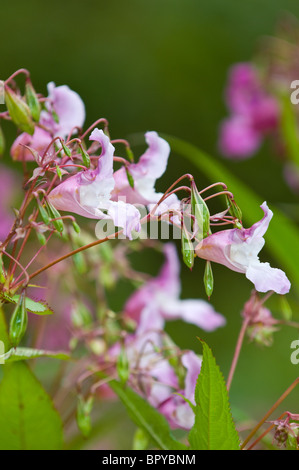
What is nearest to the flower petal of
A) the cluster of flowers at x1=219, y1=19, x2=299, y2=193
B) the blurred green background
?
the cluster of flowers at x1=219, y1=19, x2=299, y2=193

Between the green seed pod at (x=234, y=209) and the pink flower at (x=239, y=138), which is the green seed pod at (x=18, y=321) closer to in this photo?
the green seed pod at (x=234, y=209)

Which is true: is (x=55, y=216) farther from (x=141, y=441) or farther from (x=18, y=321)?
(x=141, y=441)

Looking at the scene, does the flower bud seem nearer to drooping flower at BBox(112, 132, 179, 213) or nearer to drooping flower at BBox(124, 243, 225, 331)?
drooping flower at BBox(112, 132, 179, 213)

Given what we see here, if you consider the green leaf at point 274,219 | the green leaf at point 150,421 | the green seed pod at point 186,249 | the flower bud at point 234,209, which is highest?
the flower bud at point 234,209

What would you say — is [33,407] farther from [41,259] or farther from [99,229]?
[41,259]

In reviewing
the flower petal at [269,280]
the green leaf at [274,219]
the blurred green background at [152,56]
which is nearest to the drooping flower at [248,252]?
the flower petal at [269,280]

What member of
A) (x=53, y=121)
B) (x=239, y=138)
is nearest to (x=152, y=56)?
(x=239, y=138)

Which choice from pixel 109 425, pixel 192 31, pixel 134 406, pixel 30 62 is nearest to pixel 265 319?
pixel 134 406
